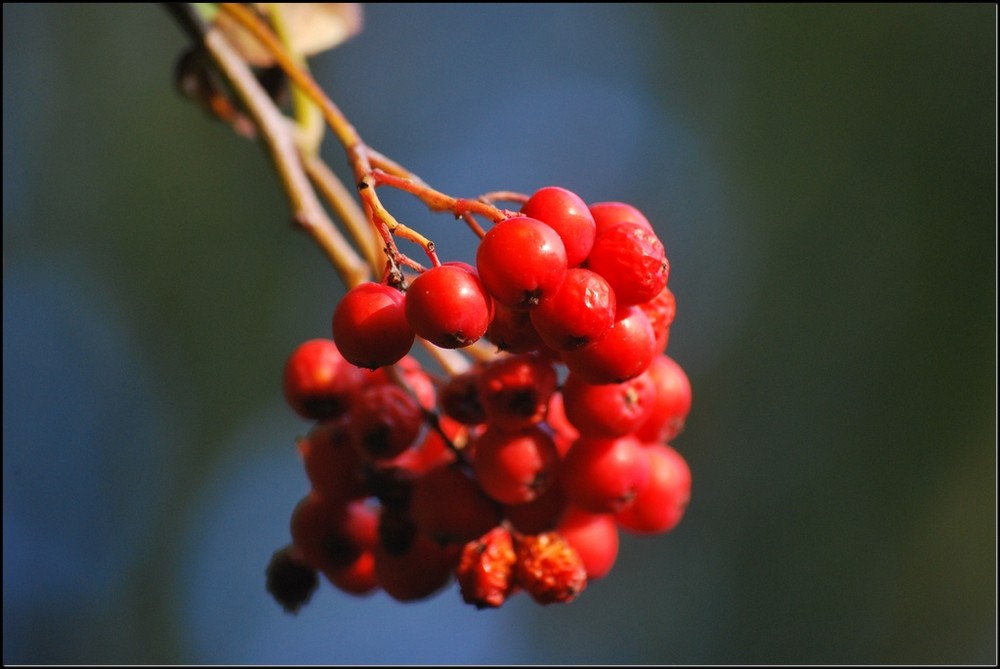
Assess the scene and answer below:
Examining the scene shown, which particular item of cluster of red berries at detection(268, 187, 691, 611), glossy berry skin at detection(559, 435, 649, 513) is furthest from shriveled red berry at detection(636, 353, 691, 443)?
glossy berry skin at detection(559, 435, 649, 513)

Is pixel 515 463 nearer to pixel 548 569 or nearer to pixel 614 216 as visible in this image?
pixel 548 569

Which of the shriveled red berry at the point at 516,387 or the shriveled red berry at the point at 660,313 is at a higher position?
the shriveled red berry at the point at 660,313

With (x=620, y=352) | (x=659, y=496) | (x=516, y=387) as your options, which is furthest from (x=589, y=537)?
(x=620, y=352)

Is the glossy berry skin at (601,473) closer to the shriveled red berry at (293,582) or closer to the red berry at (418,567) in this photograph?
the red berry at (418,567)

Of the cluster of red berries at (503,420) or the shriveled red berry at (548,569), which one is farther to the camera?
the shriveled red berry at (548,569)

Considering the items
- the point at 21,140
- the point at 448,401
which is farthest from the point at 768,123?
the point at 448,401

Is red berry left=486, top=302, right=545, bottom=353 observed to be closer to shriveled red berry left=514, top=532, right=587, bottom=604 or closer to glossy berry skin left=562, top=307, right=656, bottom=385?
glossy berry skin left=562, top=307, right=656, bottom=385

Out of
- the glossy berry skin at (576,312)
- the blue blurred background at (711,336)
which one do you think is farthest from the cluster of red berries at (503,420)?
the blue blurred background at (711,336)
